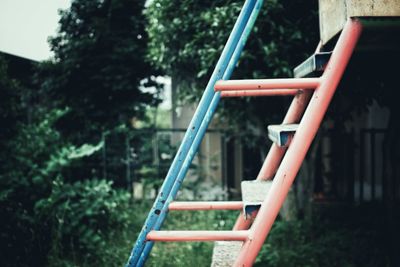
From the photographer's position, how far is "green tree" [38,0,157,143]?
5.88m

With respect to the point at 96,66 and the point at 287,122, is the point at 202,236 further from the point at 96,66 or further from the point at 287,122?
the point at 96,66

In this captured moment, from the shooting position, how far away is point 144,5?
6.27 metres

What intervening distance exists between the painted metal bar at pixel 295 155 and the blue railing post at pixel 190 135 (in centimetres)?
44

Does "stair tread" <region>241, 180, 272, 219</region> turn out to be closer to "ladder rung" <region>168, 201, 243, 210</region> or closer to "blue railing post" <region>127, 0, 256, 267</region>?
"ladder rung" <region>168, 201, 243, 210</region>

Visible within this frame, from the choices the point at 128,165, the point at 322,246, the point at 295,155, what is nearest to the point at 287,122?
the point at 295,155

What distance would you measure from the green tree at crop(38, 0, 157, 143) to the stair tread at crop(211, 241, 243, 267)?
442 cm

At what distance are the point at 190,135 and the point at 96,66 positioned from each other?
482 cm

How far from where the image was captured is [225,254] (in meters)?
1.81

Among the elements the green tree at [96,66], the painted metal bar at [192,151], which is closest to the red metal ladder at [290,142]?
the painted metal bar at [192,151]

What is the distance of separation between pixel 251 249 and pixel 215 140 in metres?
8.71

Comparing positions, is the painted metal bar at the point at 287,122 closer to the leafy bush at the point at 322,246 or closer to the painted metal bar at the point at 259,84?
the painted metal bar at the point at 259,84

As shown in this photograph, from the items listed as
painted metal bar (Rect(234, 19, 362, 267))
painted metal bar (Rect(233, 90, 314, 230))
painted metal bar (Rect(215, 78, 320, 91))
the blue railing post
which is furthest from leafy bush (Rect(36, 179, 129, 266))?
painted metal bar (Rect(215, 78, 320, 91))

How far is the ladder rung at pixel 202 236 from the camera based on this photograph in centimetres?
144

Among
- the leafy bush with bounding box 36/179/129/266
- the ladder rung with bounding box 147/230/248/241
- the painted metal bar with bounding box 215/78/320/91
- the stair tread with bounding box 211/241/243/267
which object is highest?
the painted metal bar with bounding box 215/78/320/91
